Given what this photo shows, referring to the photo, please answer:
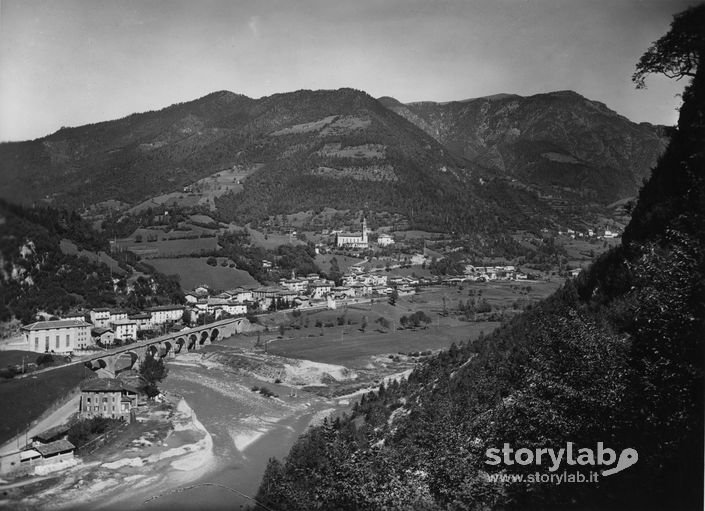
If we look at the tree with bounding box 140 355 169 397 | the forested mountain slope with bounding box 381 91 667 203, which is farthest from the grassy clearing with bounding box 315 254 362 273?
the tree with bounding box 140 355 169 397

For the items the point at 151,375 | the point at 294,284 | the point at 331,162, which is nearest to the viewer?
the point at 151,375

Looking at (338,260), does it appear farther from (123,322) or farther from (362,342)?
(123,322)

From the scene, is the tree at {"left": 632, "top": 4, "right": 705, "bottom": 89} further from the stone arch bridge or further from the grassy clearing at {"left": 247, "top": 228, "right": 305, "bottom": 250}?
the grassy clearing at {"left": 247, "top": 228, "right": 305, "bottom": 250}

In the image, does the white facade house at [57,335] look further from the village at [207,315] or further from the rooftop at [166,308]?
the rooftop at [166,308]

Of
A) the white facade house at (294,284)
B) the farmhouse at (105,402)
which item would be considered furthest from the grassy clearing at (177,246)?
the farmhouse at (105,402)

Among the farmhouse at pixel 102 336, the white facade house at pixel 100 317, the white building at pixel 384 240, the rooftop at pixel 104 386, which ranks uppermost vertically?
the white building at pixel 384 240

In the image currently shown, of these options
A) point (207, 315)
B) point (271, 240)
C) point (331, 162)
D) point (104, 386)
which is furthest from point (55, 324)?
point (331, 162)

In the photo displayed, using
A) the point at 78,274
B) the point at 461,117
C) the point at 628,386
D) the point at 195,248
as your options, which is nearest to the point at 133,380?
the point at 78,274
